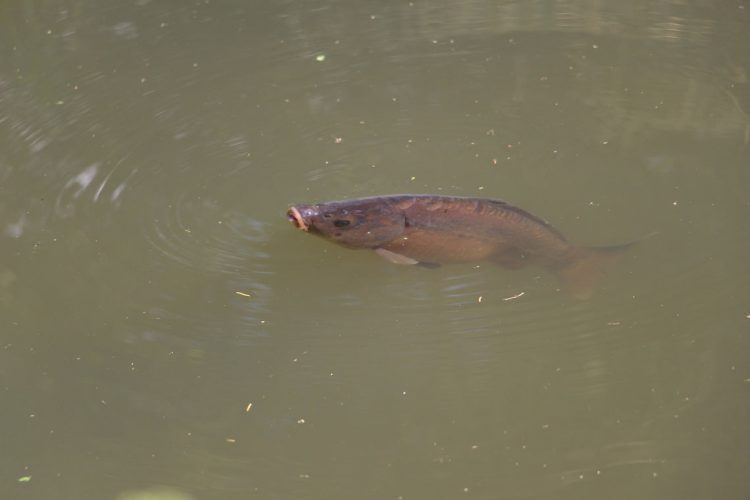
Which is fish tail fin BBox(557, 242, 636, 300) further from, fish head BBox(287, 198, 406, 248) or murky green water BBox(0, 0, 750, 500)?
fish head BBox(287, 198, 406, 248)

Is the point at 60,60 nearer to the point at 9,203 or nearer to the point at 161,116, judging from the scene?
the point at 161,116

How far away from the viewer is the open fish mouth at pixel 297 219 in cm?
393

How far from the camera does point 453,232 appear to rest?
3957mm

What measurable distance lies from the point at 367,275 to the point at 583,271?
3.13ft

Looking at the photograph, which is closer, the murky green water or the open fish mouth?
the murky green water

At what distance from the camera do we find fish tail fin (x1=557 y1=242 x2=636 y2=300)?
3965 mm

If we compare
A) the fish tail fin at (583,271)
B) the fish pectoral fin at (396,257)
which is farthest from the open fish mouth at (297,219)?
the fish tail fin at (583,271)

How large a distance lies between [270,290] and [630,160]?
1942 mm

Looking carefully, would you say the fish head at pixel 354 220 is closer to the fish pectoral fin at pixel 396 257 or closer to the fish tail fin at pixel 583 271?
the fish pectoral fin at pixel 396 257

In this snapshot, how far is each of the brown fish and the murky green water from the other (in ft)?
0.34

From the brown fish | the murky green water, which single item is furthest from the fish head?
the murky green water

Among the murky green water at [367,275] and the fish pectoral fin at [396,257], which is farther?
the fish pectoral fin at [396,257]

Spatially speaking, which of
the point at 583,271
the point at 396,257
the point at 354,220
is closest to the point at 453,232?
the point at 396,257

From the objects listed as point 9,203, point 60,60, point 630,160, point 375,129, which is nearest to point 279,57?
point 375,129
